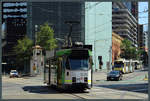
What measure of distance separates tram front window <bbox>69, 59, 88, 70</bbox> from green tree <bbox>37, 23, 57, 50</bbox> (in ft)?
139

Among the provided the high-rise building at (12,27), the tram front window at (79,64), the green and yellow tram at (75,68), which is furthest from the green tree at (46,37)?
the tram front window at (79,64)

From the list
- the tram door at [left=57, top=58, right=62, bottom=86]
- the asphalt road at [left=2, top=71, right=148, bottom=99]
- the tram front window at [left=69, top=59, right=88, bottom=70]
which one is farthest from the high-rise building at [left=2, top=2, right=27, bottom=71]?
the tram front window at [left=69, top=59, right=88, bottom=70]

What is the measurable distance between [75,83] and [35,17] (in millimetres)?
52315

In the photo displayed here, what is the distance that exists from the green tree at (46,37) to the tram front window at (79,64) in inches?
1662

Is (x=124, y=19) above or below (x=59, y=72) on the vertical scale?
above

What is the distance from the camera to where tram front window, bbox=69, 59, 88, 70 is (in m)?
21.5

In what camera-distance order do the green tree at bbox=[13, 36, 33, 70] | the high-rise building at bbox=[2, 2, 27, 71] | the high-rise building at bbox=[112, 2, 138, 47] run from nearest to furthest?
the high-rise building at bbox=[112, 2, 138, 47] → the green tree at bbox=[13, 36, 33, 70] → the high-rise building at bbox=[2, 2, 27, 71]

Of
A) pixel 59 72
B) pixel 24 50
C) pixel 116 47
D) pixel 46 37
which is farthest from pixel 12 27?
pixel 59 72

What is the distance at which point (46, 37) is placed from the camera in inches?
2534

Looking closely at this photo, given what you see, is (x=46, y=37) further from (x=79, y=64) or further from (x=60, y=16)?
(x=79, y=64)

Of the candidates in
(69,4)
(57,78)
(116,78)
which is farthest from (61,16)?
(57,78)

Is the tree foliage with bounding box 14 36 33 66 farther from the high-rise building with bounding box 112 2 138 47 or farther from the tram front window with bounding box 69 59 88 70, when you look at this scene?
the tram front window with bounding box 69 59 88 70

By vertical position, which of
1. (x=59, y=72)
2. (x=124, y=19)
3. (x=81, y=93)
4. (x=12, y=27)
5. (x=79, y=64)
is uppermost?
(x=124, y=19)

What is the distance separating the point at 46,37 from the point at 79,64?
43370 mm
